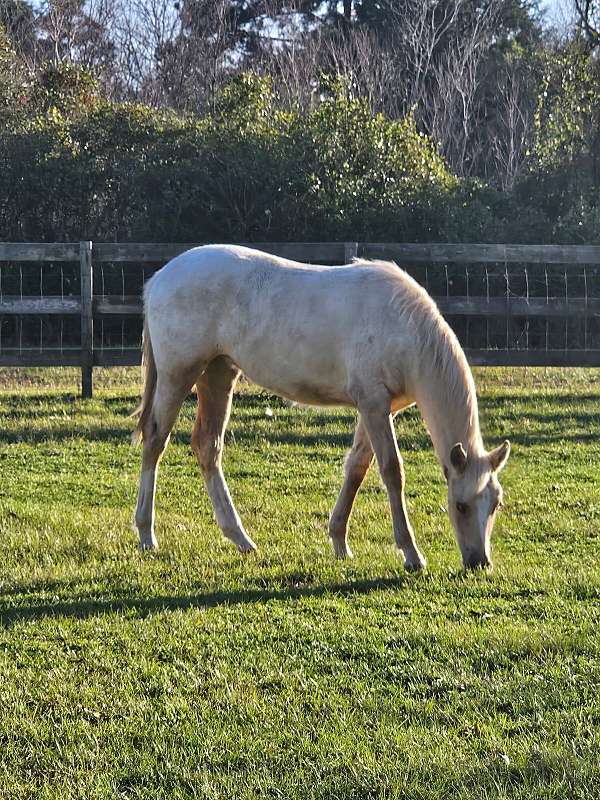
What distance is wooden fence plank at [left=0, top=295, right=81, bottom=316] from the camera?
38.6ft

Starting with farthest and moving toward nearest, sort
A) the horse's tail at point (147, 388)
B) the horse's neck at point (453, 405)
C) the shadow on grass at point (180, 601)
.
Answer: the horse's tail at point (147, 388) < the horse's neck at point (453, 405) < the shadow on grass at point (180, 601)

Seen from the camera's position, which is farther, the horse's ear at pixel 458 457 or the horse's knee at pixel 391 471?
the horse's knee at pixel 391 471

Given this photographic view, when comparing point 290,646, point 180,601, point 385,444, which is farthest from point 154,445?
point 290,646

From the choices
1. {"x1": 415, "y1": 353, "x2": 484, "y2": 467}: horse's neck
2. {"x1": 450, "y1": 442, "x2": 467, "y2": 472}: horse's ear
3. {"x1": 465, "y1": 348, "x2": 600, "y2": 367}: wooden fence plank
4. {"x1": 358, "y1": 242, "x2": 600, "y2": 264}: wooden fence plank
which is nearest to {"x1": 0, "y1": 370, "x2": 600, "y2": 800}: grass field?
{"x1": 450, "y1": 442, "x2": 467, "y2": 472}: horse's ear

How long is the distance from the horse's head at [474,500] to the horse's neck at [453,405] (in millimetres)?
100

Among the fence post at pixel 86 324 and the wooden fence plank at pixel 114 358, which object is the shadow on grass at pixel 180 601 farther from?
the fence post at pixel 86 324

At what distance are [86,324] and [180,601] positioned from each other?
7.02 metres

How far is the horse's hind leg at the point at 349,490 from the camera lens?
20.8 ft

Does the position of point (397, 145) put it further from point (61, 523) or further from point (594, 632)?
point (594, 632)

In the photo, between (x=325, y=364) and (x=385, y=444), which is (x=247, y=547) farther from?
(x=325, y=364)

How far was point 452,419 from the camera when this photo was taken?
5832 mm

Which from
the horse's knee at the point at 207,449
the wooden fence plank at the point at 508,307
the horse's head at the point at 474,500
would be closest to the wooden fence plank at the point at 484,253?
the wooden fence plank at the point at 508,307

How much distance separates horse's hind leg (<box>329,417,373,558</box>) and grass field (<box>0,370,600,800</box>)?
0.41 feet

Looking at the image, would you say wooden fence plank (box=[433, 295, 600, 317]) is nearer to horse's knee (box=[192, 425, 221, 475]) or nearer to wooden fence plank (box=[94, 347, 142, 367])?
wooden fence plank (box=[94, 347, 142, 367])
